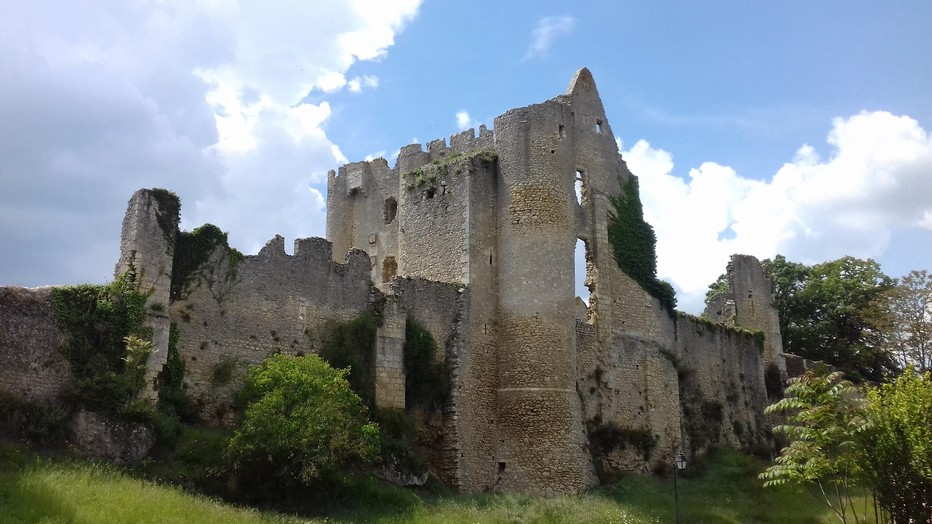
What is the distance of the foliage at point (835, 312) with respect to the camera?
45.8 m

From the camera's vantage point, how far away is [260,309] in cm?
2405

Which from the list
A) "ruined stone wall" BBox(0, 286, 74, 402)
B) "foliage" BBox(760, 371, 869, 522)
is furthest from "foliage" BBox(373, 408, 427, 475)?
"foliage" BBox(760, 371, 869, 522)

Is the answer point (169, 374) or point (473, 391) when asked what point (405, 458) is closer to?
point (473, 391)

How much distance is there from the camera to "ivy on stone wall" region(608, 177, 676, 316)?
3325 centimetres

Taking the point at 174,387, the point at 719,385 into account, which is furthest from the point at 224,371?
the point at 719,385

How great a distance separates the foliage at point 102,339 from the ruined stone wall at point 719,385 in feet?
70.8

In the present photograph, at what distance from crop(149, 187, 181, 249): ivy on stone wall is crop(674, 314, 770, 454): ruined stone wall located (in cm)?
2043

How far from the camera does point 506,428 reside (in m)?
27.3

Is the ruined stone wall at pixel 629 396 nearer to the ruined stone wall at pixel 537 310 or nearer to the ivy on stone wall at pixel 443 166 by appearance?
the ruined stone wall at pixel 537 310

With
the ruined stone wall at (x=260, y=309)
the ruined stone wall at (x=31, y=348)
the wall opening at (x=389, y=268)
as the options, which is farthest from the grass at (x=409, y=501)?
the wall opening at (x=389, y=268)

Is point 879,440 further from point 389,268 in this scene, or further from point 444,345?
point 389,268

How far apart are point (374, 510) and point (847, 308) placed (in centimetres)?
3446

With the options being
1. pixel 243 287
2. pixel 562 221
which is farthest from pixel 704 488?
pixel 243 287

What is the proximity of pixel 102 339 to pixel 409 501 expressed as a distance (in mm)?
8372
